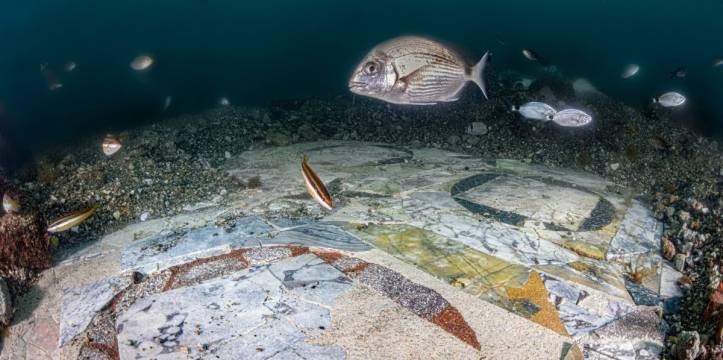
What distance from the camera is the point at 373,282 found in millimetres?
3826

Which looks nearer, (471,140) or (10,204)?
(10,204)

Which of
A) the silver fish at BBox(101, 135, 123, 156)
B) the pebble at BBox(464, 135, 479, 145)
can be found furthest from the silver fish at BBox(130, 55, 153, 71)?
the pebble at BBox(464, 135, 479, 145)

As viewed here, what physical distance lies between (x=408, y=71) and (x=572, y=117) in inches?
164

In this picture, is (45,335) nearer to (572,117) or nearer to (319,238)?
(319,238)

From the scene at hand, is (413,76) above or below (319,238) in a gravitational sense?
above

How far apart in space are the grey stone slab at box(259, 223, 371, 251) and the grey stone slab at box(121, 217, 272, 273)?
23cm

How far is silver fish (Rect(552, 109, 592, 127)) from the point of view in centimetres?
688

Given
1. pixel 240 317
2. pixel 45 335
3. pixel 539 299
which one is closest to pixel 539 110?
pixel 539 299

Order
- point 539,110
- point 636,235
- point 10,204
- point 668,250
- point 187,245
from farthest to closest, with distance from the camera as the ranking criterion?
1. point 539,110
2. point 10,204
3. point 636,235
4. point 668,250
5. point 187,245

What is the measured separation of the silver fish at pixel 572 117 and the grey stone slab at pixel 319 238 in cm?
436

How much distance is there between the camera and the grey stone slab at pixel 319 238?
175 inches

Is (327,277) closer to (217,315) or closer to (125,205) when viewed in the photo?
(217,315)

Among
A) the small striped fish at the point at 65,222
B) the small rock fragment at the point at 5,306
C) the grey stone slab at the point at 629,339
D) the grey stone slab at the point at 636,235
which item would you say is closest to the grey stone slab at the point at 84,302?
the small rock fragment at the point at 5,306

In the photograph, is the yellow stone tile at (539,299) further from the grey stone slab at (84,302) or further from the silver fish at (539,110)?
the silver fish at (539,110)
